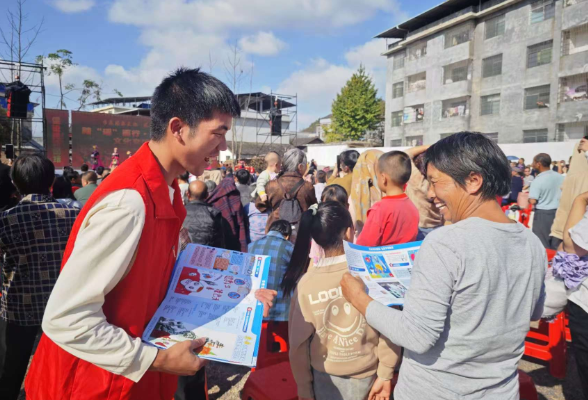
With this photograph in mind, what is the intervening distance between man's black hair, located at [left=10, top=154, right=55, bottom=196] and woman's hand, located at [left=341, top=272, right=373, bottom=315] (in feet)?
6.65

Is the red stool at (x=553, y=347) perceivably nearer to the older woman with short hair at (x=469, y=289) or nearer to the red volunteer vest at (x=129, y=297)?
the older woman with short hair at (x=469, y=289)

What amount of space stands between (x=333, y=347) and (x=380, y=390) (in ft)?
1.03

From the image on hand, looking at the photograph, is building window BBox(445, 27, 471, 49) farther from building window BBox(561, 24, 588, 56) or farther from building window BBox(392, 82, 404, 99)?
building window BBox(561, 24, 588, 56)

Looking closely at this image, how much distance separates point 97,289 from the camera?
1022 millimetres

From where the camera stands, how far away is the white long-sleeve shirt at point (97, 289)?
102 cm

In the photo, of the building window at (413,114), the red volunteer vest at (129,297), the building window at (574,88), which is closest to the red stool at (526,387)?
the red volunteer vest at (129,297)

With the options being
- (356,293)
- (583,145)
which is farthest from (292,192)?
(583,145)

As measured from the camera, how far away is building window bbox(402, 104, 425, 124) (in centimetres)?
3109

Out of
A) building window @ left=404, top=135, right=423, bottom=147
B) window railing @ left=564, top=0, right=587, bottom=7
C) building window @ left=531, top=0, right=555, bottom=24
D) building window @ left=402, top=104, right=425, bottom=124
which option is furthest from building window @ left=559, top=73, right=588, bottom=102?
building window @ left=404, top=135, right=423, bottom=147

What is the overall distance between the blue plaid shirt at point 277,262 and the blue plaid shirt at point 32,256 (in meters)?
1.35

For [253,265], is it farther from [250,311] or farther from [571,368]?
[571,368]

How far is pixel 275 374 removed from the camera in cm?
246

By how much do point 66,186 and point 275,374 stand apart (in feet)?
15.9

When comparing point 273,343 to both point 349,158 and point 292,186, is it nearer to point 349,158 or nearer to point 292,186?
point 292,186
